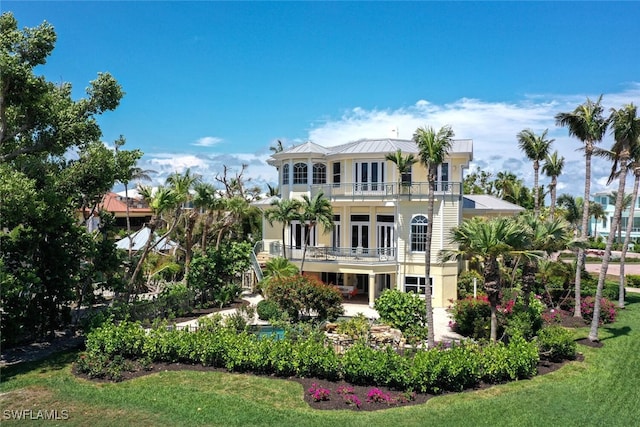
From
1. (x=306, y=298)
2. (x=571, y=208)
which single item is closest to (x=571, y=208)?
(x=571, y=208)

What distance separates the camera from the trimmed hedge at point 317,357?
13383 millimetres

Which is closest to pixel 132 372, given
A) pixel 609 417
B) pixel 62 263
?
pixel 62 263

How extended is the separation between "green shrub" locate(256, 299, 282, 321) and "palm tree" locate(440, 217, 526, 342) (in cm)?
817

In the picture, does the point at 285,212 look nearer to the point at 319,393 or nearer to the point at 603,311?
the point at 319,393

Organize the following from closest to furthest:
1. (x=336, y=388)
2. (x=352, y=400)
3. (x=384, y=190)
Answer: (x=352, y=400) < (x=336, y=388) < (x=384, y=190)

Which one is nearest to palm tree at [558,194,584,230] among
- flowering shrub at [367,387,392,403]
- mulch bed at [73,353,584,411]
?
mulch bed at [73,353,584,411]

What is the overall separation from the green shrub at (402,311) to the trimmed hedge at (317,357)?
11.6 feet

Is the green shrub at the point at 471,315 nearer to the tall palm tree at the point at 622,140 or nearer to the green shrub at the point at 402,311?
the green shrub at the point at 402,311

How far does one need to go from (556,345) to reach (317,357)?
Answer: 8296 millimetres

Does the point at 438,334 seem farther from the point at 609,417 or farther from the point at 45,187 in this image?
the point at 45,187

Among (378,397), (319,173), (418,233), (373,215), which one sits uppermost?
(319,173)

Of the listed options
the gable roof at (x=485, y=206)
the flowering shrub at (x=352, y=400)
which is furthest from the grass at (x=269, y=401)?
the gable roof at (x=485, y=206)

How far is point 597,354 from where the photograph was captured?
17.2 m

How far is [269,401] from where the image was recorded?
41.6 feet
